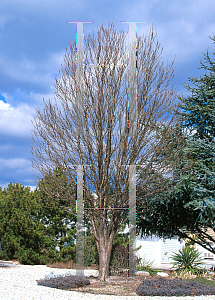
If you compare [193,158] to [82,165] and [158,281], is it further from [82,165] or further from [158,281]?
[158,281]

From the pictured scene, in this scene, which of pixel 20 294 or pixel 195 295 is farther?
pixel 195 295

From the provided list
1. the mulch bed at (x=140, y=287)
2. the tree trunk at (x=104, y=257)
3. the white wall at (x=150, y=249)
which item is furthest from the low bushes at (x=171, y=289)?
the white wall at (x=150, y=249)

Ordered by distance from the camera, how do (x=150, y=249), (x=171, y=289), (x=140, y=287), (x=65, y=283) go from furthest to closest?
(x=150, y=249) → (x=65, y=283) → (x=140, y=287) → (x=171, y=289)

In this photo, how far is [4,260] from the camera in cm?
1489

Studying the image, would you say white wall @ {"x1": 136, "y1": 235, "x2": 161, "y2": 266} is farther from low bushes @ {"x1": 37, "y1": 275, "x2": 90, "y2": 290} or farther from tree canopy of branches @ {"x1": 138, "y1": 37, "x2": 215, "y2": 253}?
low bushes @ {"x1": 37, "y1": 275, "x2": 90, "y2": 290}

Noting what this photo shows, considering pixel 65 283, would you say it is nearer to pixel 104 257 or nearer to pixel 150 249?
pixel 104 257

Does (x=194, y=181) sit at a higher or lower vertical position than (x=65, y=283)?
higher

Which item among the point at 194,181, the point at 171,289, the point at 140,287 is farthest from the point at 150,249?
the point at 171,289

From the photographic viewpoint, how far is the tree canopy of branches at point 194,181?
973 cm

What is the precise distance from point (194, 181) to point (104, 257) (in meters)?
3.97

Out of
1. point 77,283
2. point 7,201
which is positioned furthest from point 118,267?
point 7,201

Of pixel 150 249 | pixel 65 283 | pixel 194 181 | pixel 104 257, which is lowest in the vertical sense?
pixel 65 283

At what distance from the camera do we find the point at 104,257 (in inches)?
339

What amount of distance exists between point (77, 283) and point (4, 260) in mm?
9191
